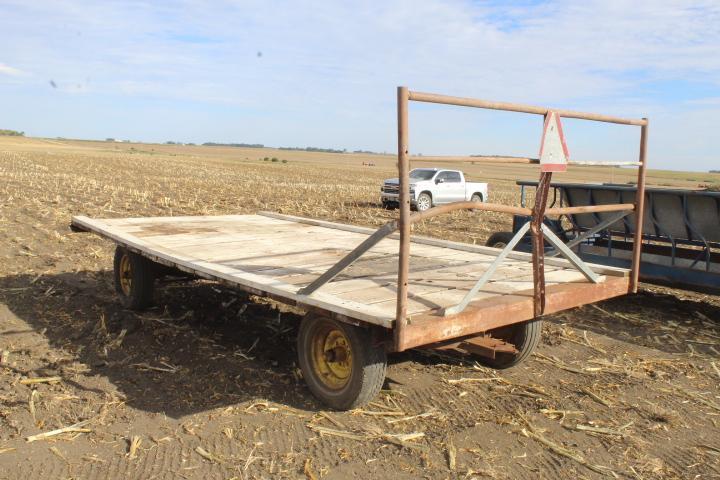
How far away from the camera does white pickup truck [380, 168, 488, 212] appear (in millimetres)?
20125

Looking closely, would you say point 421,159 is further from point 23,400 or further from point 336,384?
point 23,400

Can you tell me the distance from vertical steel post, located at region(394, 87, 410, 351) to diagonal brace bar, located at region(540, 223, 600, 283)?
3.92ft

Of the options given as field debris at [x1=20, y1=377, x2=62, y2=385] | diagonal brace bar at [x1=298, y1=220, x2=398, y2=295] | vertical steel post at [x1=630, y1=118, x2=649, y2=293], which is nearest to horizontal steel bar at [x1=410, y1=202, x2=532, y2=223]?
diagonal brace bar at [x1=298, y1=220, x2=398, y2=295]

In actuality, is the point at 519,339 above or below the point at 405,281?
below

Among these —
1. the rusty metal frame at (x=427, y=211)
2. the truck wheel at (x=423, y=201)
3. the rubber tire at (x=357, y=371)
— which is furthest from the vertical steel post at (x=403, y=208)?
the truck wheel at (x=423, y=201)

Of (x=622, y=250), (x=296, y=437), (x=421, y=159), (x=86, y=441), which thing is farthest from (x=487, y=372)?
(x=622, y=250)

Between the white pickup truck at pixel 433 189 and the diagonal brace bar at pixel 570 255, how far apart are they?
49.1ft

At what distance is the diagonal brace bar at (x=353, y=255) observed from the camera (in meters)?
3.49

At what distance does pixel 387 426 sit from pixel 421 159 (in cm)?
175

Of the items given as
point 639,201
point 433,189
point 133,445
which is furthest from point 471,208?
point 433,189

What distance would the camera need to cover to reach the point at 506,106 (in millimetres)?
3771

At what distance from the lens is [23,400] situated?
425 cm

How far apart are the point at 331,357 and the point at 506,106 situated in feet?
6.47

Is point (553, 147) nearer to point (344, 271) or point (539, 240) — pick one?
point (539, 240)
